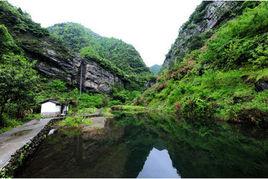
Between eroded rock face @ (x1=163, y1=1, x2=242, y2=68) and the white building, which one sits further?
eroded rock face @ (x1=163, y1=1, x2=242, y2=68)

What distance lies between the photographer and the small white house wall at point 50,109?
47.8 metres

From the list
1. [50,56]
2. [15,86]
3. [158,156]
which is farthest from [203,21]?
[158,156]

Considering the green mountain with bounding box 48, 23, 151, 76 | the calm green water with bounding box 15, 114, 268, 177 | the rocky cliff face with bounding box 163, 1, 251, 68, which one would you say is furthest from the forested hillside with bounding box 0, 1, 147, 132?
the calm green water with bounding box 15, 114, 268, 177

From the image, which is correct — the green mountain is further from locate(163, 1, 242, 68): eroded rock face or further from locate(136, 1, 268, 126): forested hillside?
locate(136, 1, 268, 126): forested hillside

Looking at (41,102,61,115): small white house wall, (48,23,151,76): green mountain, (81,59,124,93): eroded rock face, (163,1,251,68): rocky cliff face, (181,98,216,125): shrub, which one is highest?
(48,23,151,76): green mountain

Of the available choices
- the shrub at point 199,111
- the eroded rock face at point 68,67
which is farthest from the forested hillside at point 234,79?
the eroded rock face at point 68,67

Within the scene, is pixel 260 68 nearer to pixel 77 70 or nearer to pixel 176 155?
pixel 176 155

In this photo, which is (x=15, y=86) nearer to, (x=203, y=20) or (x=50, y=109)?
(x=50, y=109)

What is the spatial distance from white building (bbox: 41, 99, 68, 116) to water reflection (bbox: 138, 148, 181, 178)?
116 feet

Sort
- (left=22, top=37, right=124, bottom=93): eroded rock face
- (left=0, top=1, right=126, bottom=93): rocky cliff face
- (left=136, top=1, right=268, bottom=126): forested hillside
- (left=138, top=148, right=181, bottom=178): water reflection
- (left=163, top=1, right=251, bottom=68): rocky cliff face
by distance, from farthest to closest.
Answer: (left=22, top=37, right=124, bottom=93): eroded rock face, (left=0, top=1, right=126, bottom=93): rocky cliff face, (left=163, top=1, right=251, bottom=68): rocky cliff face, (left=136, top=1, right=268, bottom=126): forested hillside, (left=138, top=148, right=181, bottom=178): water reflection

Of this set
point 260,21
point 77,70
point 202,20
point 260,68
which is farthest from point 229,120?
point 77,70

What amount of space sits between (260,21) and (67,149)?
32.4 metres

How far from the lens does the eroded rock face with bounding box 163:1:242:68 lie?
233 feet

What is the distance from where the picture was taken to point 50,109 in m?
48.5
